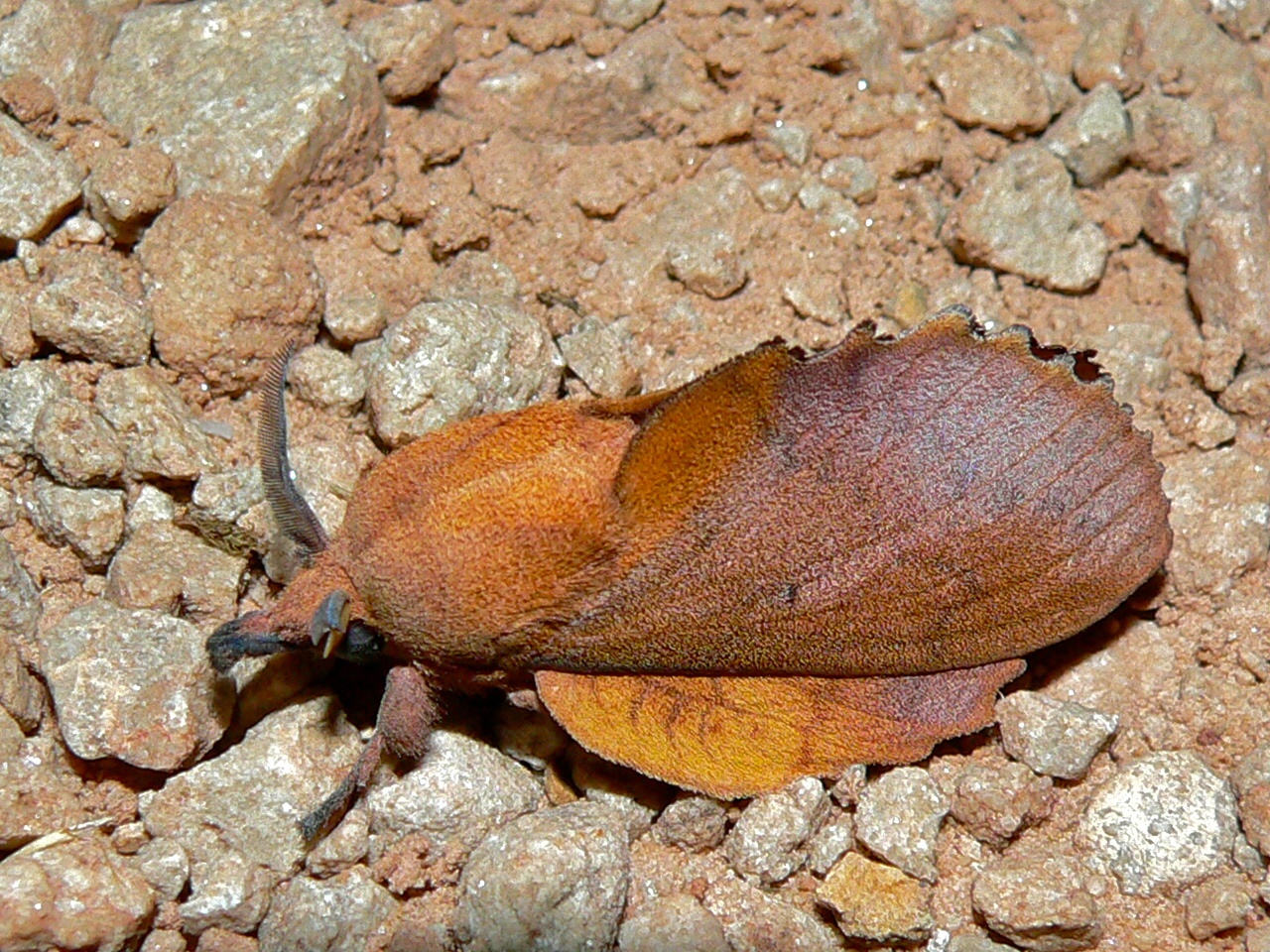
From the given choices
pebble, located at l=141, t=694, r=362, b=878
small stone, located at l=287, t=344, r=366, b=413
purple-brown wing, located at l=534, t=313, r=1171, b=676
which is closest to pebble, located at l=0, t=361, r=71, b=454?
small stone, located at l=287, t=344, r=366, b=413

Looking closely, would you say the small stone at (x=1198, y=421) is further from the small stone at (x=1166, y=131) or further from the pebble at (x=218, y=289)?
the pebble at (x=218, y=289)

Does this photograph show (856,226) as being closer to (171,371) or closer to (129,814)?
(171,371)

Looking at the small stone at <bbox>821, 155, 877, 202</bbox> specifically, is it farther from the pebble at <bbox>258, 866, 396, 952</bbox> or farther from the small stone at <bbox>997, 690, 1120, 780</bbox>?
the pebble at <bbox>258, 866, 396, 952</bbox>

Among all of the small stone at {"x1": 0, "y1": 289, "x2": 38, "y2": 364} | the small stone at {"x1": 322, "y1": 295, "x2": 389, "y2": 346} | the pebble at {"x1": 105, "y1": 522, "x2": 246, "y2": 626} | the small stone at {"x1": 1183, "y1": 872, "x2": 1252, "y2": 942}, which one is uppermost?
the small stone at {"x1": 0, "y1": 289, "x2": 38, "y2": 364}

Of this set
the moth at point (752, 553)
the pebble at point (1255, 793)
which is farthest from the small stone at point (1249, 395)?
the pebble at point (1255, 793)

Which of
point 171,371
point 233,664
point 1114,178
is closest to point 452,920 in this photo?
point 233,664
